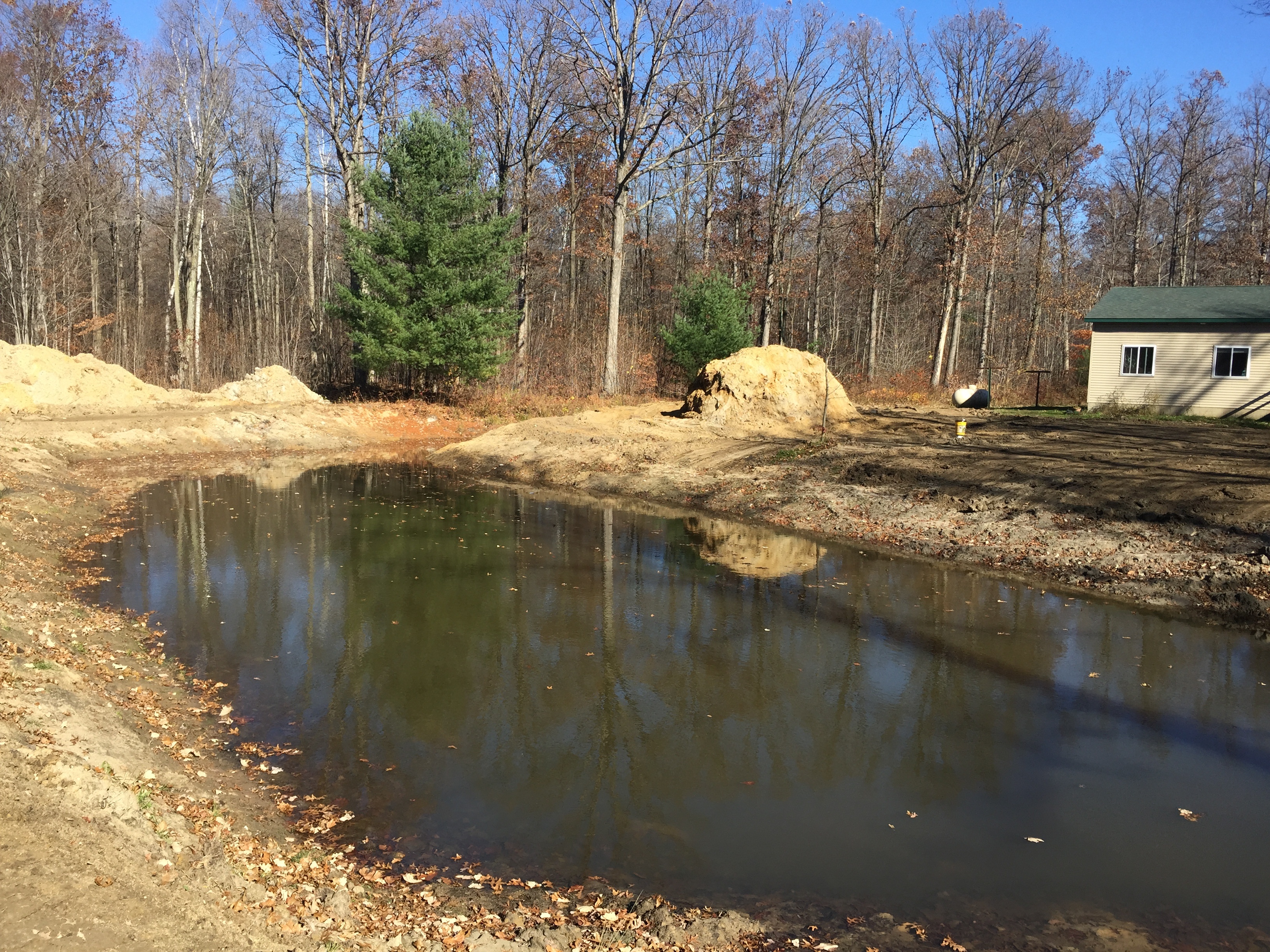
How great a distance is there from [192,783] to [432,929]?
234 cm

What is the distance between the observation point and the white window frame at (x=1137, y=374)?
28791 mm

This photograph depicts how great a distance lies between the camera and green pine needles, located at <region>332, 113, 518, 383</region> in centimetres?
2798

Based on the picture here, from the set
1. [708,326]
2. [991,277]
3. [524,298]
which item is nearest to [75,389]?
[524,298]

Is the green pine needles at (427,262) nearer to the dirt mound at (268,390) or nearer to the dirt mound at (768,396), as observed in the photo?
the dirt mound at (268,390)

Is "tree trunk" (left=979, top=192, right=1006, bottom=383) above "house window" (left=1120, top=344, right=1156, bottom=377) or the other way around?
above

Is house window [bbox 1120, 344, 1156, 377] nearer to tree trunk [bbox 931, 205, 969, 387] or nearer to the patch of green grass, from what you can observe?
the patch of green grass

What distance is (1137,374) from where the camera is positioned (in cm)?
2908

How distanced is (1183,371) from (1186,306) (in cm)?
233

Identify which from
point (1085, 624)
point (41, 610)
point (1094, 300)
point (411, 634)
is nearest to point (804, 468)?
point (1085, 624)

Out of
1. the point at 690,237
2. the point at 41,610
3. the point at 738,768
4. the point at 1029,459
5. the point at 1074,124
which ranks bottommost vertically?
the point at 738,768

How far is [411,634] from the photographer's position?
9.84 metres

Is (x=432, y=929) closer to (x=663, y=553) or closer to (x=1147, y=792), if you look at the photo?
(x=1147, y=792)

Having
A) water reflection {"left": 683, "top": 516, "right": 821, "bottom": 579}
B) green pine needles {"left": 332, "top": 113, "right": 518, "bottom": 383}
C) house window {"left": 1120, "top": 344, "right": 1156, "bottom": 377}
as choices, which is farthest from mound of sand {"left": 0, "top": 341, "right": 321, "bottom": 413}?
house window {"left": 1120, "top": 344, "right": 1156, "bottom": 377}

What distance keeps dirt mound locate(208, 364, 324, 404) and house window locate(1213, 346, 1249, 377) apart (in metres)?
28.7
